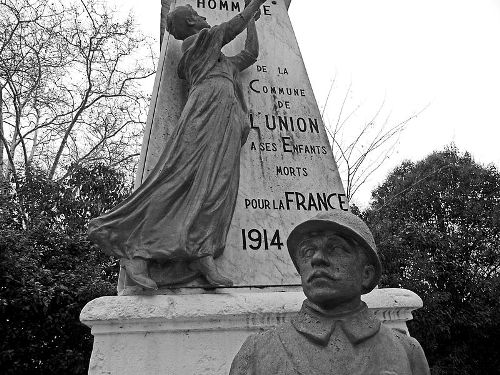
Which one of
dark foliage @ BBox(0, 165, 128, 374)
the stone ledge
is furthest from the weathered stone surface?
dark foliage @ BBox(0, 165, 128, 374)

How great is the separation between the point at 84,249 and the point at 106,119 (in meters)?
7.74

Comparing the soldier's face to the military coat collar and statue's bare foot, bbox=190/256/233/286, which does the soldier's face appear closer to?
the military coat collar

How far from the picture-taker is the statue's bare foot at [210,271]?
144 inches

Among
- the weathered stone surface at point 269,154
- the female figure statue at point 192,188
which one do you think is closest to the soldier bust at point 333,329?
the female figure statue at point 192,188

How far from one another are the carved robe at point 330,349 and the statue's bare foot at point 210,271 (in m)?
1.84

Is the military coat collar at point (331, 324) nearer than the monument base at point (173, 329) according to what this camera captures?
Yes

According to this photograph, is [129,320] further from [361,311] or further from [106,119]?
[106,119]

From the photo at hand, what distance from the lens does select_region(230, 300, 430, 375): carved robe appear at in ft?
5.46

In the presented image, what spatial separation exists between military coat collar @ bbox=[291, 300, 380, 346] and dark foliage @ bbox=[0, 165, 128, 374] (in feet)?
21.0

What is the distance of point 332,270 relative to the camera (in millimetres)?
1759

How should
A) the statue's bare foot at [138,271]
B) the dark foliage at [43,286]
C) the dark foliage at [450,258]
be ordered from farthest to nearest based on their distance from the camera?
the dark foliage at [450,258] < the dark foliage at [43,286] < the statue's bare foot at [138,271]

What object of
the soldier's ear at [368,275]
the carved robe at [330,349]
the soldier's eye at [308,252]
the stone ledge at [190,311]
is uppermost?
the stone ledge at [190,311]

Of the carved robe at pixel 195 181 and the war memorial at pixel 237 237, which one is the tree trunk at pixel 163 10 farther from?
the carved robe at pixel 195 181

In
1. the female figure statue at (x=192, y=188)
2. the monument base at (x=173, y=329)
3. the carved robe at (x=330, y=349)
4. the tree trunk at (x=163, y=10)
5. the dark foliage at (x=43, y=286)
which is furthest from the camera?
the dark foliage at (x=43, y=286)
